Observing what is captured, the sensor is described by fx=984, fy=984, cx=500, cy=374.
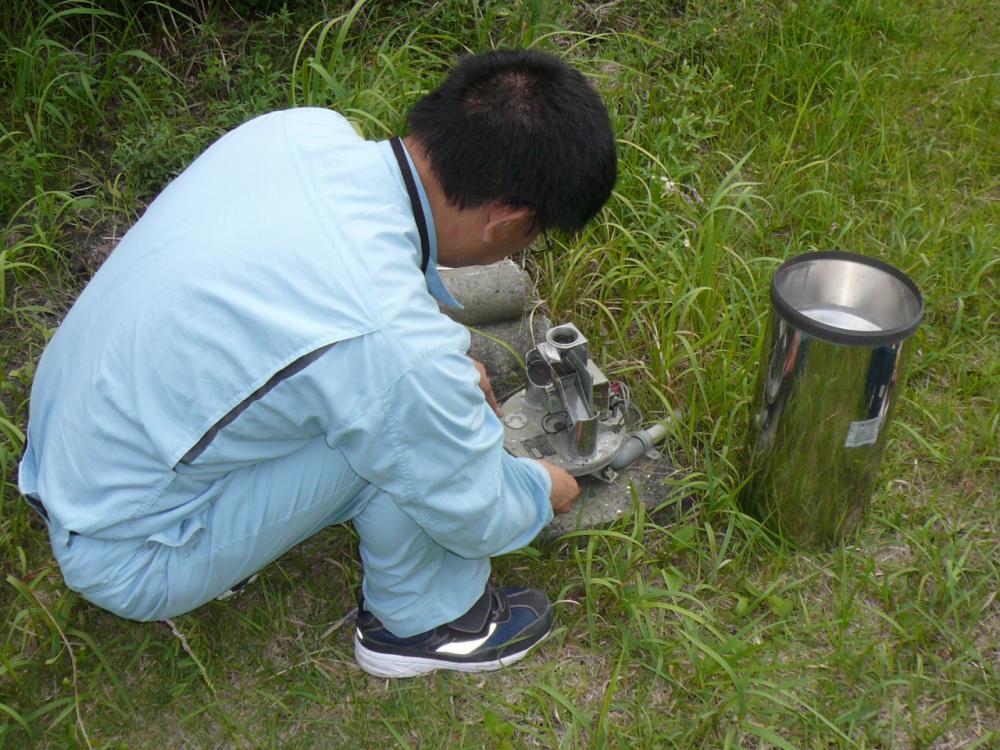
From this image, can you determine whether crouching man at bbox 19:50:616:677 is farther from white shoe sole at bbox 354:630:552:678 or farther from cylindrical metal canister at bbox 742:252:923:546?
cylindrical metal canister at bbox 742:252:923:546

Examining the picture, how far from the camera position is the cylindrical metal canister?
2057 millimetres

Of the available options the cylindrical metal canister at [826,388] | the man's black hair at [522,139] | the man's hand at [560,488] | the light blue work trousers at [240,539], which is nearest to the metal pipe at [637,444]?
the cylindrical metal canister at [826,388]

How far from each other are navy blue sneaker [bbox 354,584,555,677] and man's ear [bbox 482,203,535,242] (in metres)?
0.90

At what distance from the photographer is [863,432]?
87.0 inches

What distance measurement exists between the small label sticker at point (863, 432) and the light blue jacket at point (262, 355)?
0.87m

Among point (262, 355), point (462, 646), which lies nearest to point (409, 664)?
point (462, 646)

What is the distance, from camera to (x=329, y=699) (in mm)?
2230

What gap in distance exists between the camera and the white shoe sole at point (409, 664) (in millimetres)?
2246

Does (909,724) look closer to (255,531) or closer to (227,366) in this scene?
(255,531)

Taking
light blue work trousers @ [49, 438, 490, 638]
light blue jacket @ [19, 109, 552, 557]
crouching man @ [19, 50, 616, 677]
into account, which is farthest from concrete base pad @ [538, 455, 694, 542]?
light blue jacket @ [19, 109, 552, 557]

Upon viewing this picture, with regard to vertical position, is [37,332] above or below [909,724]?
above

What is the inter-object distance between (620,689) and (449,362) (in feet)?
3.30

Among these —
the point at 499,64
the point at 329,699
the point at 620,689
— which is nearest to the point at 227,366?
the point at 499,64

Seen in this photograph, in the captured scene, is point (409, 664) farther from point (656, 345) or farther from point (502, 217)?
point (656, 345)
